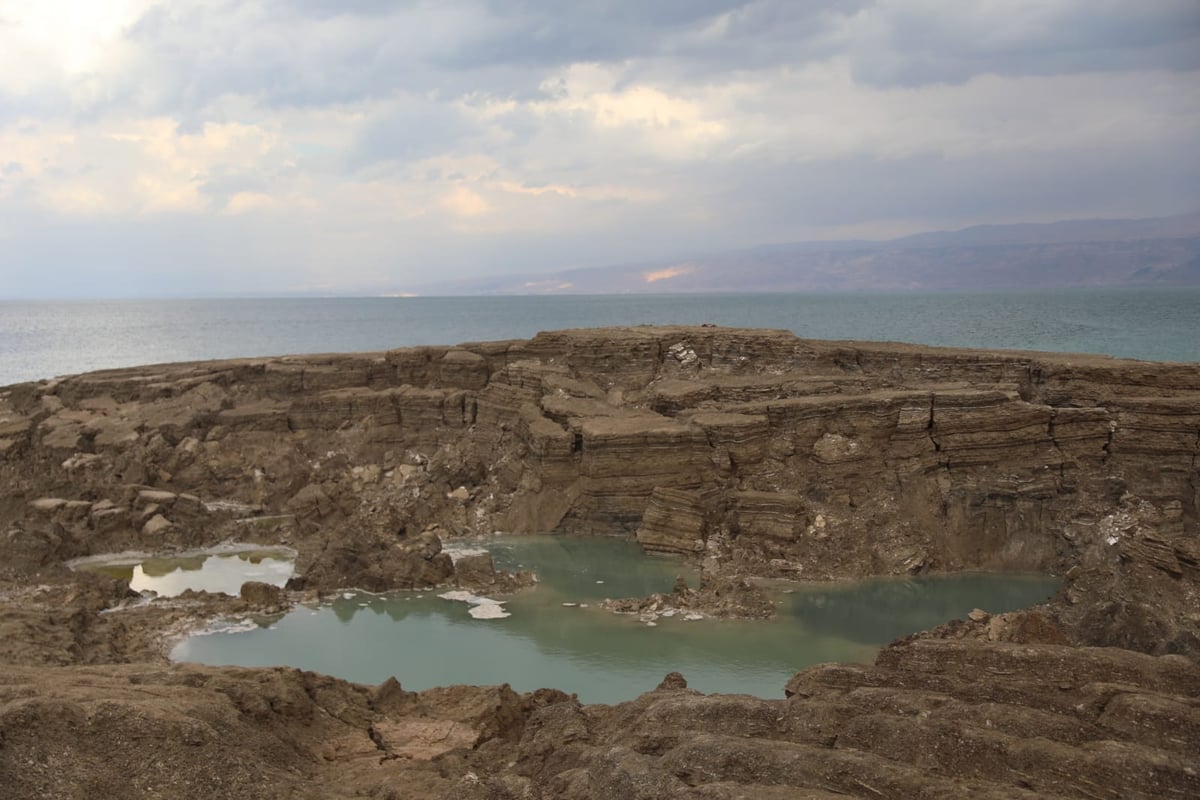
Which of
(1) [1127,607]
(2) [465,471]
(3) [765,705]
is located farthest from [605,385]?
(3) [765,705]

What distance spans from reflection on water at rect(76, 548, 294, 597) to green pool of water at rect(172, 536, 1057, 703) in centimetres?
350

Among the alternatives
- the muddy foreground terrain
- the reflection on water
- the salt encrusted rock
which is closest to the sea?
the muddy foreground terrain

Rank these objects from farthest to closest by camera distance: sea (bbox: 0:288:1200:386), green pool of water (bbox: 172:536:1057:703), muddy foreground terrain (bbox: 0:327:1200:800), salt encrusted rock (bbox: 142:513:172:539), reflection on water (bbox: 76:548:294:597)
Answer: sea (bbox: 0:288:1200:386) < salt encrusted rock (bbox: 142:513:172:539) < reflection on water (bbox: 76:548:294:597) < green pool of water (bbox: 172:536:1057:703) < muddy foreground terrain (bbox: 0:327:1200:800)

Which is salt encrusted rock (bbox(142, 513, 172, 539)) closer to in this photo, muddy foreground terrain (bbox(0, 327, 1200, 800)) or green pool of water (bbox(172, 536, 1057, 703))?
muddy foreground terrain (bbox(0, 327, 1200, 800))

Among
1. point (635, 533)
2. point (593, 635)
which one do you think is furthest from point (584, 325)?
point (593, 635)

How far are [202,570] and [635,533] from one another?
11.5 metres

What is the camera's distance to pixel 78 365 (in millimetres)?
73875

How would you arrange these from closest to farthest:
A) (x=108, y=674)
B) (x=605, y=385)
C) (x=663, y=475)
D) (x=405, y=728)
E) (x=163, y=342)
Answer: (x=108, y=674), (x=405, y=728), (x=663, y=475), (x=605, y=385), (x=163, y=342)

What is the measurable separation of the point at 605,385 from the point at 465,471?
5.77 m

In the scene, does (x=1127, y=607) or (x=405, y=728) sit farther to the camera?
(x=1127, y=607)

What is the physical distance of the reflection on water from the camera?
75.6 ft

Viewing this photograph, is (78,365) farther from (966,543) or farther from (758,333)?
(966,543)

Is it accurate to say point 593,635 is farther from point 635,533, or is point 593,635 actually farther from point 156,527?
point 156,527

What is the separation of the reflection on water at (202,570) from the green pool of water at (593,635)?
350 centimetres
